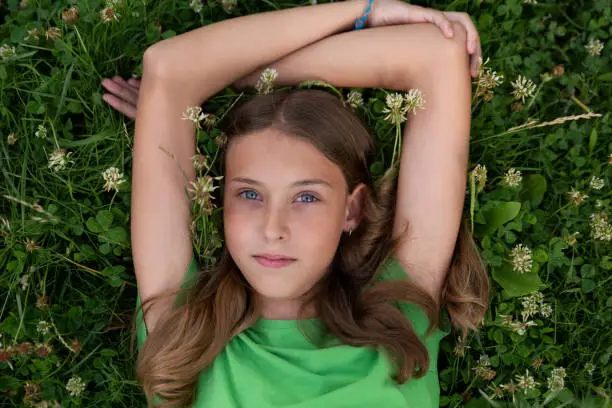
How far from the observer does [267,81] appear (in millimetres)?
2930

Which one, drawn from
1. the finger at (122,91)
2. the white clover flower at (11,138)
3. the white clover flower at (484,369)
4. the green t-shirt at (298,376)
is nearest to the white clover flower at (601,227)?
the white clover flower at (484,369)

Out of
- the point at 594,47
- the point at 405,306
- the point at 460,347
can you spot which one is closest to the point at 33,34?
the point at 405,306

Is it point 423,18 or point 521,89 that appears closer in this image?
point 423,18

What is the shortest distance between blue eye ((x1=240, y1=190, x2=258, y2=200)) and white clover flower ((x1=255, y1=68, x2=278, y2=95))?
50 cm

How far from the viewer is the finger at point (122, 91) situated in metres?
3.22

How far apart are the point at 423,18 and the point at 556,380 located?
1902mm

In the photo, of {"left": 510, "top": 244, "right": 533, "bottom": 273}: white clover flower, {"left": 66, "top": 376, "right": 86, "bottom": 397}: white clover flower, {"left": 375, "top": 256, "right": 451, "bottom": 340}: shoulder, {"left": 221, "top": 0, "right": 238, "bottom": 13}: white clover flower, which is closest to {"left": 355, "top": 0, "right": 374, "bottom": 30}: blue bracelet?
{"left": 221, "top": 0, "right": 238, "bottom": 13}: white clover flower

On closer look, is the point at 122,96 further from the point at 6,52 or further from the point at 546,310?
the point at 546,310

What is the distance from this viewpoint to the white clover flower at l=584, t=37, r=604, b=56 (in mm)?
3580

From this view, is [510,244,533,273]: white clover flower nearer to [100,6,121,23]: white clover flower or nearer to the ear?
the ear

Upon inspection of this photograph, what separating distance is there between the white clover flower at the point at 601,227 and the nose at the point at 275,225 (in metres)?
1.76

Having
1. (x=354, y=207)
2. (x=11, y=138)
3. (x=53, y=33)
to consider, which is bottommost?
(x=354, y=207)

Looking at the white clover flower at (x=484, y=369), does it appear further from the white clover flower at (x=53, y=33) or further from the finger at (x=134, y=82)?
the white clover flower at (x=53, y=33)

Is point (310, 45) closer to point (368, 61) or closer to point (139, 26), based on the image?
point (368, 61)
